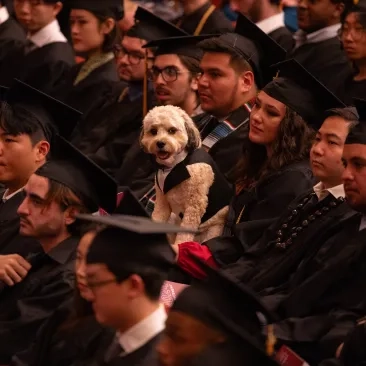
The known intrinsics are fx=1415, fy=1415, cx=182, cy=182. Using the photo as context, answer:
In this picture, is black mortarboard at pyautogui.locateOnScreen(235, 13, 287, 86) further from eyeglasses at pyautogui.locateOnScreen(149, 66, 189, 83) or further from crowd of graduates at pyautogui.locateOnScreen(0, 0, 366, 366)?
eyeglasses at pyautogui.locateOnScreen(149, 66, 189, 83)

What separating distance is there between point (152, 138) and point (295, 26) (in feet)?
10.3

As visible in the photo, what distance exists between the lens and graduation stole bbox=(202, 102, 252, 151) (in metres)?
6.53

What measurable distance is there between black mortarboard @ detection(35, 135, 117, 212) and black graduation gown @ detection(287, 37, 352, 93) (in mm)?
2244

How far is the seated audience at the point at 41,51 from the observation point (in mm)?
9086

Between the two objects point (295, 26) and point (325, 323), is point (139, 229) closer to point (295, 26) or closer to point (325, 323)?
point (325, 323)

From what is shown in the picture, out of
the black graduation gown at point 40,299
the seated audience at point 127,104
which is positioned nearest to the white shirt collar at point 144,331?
the black graduation gown at point 40,299

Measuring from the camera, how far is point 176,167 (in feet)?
20.2

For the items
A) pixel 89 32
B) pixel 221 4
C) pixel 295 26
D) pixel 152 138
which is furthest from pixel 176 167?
pixel 221 4

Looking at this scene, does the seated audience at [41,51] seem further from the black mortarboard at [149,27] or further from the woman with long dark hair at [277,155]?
the woman with long dark hair at [277,155]

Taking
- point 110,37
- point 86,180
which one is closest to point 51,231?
point 86,180

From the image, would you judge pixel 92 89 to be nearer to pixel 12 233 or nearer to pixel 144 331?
pixel 12 233

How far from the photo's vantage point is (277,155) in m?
5.90

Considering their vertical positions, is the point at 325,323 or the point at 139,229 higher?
the point at 139,229

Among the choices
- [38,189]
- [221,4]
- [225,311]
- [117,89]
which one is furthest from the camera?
[221,4]
